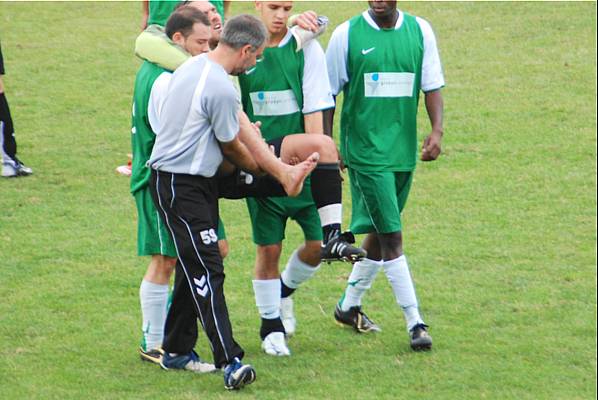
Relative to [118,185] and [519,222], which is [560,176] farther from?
[118,185]

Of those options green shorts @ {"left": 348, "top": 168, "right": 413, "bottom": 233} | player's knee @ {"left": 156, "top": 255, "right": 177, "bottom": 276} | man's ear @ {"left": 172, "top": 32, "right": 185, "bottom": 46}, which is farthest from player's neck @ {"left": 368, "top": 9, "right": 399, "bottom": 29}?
player's knee @ {"left": 156, "top": 255, "right": 177, "bottom": 276}

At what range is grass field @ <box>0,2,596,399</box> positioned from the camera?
307 inches

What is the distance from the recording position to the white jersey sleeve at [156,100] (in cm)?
752

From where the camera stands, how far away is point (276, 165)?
24.2 ft

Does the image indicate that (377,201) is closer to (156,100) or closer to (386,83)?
(386,83)

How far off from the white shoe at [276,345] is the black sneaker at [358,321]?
623 mm

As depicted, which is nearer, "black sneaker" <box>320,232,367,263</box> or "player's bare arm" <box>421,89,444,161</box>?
A: "black sneaker" <box>320,232,367,263</box>

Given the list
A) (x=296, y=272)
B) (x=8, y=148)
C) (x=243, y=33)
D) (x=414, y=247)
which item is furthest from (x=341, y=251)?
(x=8, y=148)

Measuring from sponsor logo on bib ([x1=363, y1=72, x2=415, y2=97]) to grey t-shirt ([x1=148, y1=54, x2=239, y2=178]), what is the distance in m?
1.50

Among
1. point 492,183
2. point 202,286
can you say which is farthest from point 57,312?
point 492,183

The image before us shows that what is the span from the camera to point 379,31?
8.43m

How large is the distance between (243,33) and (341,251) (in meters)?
1.42

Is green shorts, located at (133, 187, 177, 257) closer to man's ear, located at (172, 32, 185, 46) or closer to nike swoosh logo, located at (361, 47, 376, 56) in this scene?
man's ear, located at (172, 32, 185, 46)

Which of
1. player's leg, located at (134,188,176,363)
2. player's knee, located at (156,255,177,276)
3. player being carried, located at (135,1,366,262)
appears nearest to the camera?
player being carried, located at (135,1,366,262)
